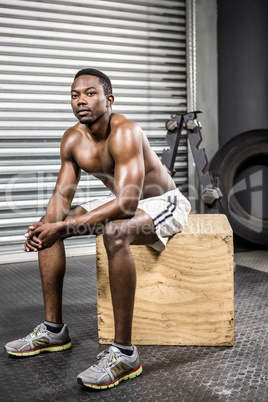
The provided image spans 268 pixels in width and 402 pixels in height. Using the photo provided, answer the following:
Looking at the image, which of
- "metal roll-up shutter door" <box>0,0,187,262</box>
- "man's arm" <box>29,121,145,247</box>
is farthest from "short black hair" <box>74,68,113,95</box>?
"metal roll-up shutter door" <box>0,0,187,262</box>

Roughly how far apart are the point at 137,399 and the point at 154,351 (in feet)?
1.42

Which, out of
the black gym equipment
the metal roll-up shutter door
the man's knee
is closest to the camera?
the man's knee

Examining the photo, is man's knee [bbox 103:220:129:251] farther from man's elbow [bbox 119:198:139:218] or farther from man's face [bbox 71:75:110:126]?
man's face [bbox 71:75:110:126]

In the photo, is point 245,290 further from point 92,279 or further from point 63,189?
point 63,189

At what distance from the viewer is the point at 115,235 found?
165cm

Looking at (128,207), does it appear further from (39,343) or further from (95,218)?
(39,343)

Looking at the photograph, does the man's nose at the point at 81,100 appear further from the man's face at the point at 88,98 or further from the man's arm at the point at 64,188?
the man's arm at the point at 64,188

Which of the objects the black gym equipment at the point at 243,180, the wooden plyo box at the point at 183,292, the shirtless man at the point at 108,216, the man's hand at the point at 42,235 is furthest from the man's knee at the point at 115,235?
the black gym equipment at the point at 243,180

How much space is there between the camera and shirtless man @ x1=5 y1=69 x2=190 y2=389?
1.65 m

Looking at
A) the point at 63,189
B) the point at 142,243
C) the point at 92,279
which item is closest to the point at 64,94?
the point at 92,279

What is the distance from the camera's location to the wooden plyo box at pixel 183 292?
192cm

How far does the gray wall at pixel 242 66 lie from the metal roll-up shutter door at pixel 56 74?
1.65ft

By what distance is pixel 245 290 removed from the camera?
282 cm

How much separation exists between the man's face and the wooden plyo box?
1.79 feet
